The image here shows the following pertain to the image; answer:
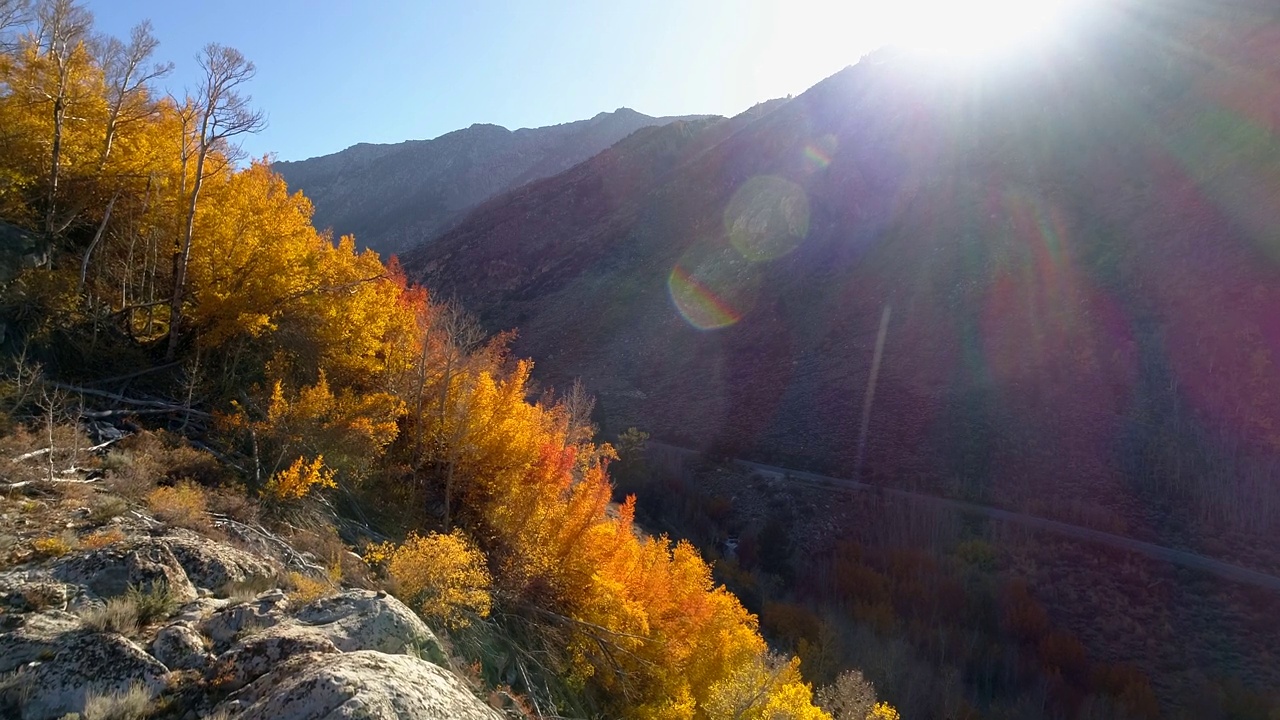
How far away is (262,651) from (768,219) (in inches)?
2812

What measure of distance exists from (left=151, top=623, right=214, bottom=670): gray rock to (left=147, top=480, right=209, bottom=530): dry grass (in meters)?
2.60

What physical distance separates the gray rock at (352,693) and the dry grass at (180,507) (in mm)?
3538

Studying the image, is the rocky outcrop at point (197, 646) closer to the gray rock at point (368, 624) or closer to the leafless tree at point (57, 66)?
the gray rock at point (368, 624)

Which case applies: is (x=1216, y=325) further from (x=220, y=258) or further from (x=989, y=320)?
(x=220, y=258)

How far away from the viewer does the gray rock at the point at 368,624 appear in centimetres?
681

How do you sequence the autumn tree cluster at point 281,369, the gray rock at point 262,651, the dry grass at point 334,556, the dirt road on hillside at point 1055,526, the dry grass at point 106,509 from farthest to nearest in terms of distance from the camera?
the dirt road on hillside at point 1055,526 < the autumn tree cluster at point 281,369 < the dry grass at point 334,556 < the dry grass at point 106,509 < the gray rock at point 262,651

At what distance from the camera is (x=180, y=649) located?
600 cm

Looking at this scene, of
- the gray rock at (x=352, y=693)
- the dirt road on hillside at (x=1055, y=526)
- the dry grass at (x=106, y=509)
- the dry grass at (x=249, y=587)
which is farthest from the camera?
the dirt road on hillside at (x=1055, y=526)

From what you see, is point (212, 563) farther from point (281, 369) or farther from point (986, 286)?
point (986, 286)

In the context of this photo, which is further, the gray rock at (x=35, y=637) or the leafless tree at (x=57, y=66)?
the leafless tree at (x=57, y=66)

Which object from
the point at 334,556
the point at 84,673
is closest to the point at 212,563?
the point at 84,673

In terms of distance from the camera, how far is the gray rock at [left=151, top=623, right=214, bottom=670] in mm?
5902

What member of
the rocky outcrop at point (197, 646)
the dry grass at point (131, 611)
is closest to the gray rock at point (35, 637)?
the rocky outcrop at point (197, 646)

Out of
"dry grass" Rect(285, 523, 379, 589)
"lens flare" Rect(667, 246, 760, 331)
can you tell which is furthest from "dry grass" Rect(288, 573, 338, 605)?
"lens flare" Rect(667, 246, 760, 331)
